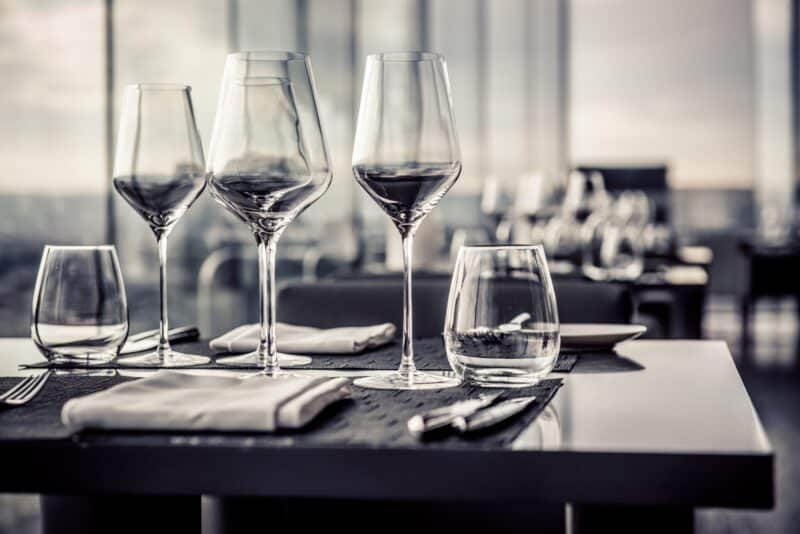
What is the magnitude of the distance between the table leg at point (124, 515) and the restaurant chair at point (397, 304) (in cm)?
70

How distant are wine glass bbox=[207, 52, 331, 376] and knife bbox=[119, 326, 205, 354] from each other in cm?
25

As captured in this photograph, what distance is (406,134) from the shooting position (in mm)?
729

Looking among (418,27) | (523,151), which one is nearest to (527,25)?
(523,151)

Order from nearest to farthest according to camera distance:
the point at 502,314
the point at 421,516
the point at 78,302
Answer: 1. the point at 502,314
2. the point at 78,302
3. the point at 421,516

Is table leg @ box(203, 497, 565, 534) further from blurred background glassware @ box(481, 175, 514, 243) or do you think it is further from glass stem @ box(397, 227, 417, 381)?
blurred background glassware @ box(481, 175, 514, 243)

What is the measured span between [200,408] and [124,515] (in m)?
0.22

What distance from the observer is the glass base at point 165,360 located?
85 cm

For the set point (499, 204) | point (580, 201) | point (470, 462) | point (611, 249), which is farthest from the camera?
point (580, 201)

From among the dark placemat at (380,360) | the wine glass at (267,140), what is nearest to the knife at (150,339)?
the dark placemat at (380,360)

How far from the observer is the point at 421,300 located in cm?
152

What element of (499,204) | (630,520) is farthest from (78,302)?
(499,204)

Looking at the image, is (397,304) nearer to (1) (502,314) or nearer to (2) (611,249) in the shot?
(1) (502,314)

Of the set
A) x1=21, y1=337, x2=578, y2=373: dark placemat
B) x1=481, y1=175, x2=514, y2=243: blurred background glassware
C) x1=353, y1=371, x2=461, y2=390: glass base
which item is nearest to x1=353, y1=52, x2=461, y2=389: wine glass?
x1=353, y1=371, x2=461, y2=390: glass base

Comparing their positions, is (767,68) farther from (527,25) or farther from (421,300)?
(421,300)
